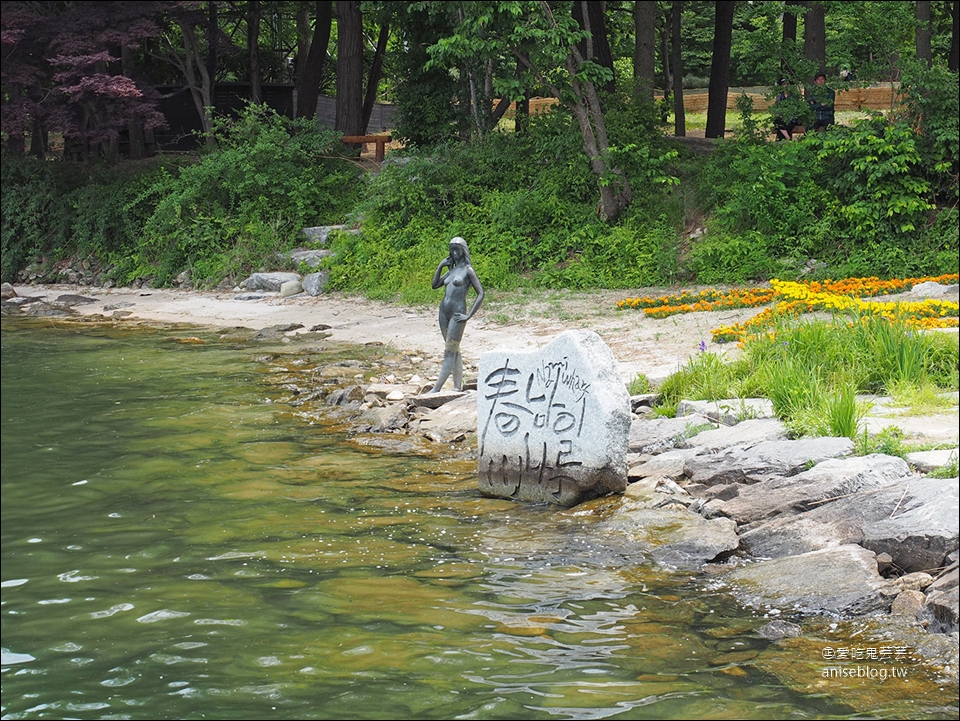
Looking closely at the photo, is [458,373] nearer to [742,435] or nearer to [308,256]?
[742,435]

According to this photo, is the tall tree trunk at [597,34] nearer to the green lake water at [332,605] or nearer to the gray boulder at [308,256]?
the gray boulder at [308,256]

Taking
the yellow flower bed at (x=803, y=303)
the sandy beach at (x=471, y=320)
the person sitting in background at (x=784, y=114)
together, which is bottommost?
the sandy beach at (x=471, y=320)

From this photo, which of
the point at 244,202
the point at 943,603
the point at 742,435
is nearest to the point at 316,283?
the point at 244,202

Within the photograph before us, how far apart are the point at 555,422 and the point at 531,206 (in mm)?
11699

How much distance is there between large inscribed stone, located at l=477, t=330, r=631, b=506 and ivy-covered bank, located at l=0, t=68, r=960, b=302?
9027 mm

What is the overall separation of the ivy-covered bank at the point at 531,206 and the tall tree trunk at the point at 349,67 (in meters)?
1.35

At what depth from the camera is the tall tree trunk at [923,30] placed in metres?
18.4

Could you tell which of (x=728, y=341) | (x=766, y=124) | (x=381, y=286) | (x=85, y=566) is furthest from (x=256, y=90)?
(x=85, y=566)

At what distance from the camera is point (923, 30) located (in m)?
20.4

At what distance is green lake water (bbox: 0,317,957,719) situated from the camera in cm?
499

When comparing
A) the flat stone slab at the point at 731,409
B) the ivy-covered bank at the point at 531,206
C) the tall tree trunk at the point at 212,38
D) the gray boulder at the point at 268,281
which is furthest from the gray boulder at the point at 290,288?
the flat stone slab at the point at 731,409

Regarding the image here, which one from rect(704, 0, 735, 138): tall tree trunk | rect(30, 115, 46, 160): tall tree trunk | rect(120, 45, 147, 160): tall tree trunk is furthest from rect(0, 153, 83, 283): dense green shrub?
rect(704, 0, 735, 138): tall tree trunk

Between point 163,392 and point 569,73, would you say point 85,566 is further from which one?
point 569,73

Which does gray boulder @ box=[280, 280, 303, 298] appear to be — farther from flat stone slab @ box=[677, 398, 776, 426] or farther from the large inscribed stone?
flat stone slab @ box=[677, 398, 776, 426]
